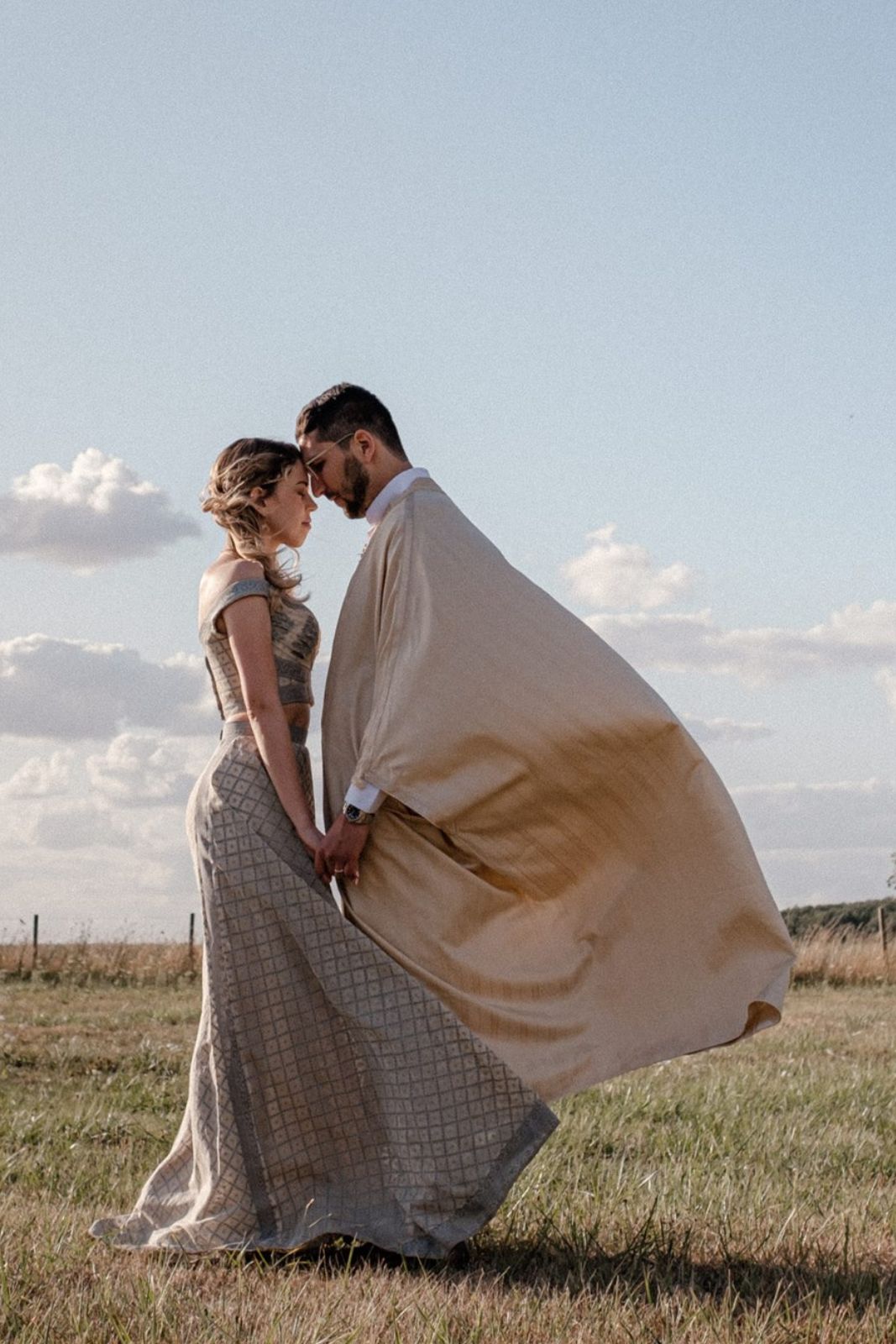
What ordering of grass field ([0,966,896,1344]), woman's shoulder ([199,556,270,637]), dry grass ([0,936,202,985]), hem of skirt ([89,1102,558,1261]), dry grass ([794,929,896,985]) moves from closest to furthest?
1. grass field ([0,966,896,1344])
2. hem of skirt ([89,1102,558,1261])
3. woman's shoulder ([199,556,270,637])
4. dry grass ([0,936,202,985])
5. dry grass ([794,929,896,985])

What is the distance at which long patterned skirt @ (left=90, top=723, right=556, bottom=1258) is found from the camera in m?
4.17

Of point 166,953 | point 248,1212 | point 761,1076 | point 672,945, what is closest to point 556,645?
point 672,945

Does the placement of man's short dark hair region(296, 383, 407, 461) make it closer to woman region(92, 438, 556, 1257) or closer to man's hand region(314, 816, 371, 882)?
woman region(92, 438, 556, 1257)

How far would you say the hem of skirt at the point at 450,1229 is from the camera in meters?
4.09

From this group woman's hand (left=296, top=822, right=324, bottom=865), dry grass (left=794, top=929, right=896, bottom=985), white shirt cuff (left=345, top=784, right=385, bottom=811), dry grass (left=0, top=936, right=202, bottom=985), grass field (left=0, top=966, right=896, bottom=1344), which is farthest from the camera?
dry grass (left=794, top=929, right=896, bottom=985)

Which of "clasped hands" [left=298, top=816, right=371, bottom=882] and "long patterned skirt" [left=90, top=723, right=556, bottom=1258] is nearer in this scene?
"long patterned skirt" [left=90, top=723, right=556, bottom=1258]

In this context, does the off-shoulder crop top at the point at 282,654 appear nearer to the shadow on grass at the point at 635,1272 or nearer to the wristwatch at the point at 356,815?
the wristwatch at the point at 356,815

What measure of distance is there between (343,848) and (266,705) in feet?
1.68

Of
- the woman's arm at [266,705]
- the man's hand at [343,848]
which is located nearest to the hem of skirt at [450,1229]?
the man's hand at [343,848]

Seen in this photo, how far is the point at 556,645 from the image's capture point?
14.5 feet

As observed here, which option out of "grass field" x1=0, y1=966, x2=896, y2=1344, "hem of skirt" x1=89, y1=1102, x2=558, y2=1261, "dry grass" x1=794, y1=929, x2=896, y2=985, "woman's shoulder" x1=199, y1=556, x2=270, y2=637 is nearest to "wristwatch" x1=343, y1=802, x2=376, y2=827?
"woman's shoulder" x1=199, y1=556, x2=270, y2=637

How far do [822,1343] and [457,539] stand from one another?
7.69ft

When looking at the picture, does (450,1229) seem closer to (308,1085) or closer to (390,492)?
(308,1085)

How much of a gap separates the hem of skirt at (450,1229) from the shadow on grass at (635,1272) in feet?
0.12
